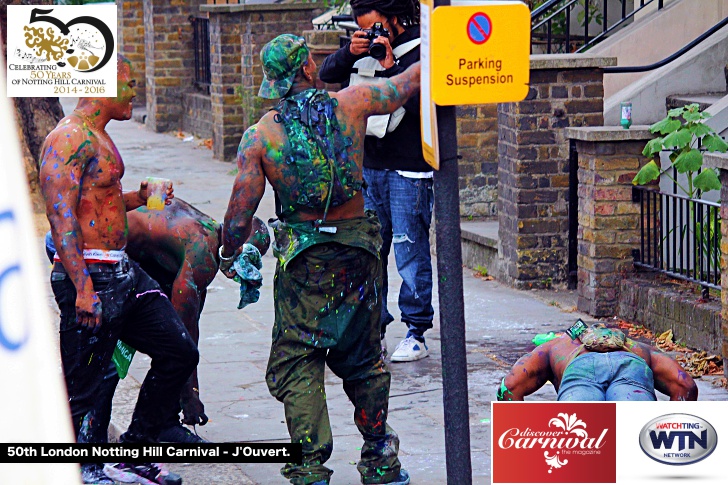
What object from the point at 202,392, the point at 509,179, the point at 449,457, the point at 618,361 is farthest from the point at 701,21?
the point at 449,457

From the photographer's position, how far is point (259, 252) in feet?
17.7

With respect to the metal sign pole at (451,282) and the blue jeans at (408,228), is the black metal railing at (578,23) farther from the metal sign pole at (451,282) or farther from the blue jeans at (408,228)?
the metal sign pole at (451,282)

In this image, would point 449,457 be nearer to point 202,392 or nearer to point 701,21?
point 202,392

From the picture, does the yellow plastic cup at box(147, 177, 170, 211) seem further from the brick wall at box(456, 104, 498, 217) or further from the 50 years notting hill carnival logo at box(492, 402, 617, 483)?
the brick wall at box(456, 104, 498, 217)

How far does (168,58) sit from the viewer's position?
19219 mm

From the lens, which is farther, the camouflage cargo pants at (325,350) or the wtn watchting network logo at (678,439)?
the camouflage cargo pants at (325,350)

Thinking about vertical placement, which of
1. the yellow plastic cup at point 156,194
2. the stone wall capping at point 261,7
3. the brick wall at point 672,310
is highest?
the stone wall capping at point 261,7

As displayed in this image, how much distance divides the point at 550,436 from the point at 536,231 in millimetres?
4950

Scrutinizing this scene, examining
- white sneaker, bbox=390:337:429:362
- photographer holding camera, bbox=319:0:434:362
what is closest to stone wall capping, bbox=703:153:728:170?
photographer holding camera, bbox=319:0:434:362

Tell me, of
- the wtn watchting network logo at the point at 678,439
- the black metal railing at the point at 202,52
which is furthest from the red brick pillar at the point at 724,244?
the black metal railing at the point at 202,52

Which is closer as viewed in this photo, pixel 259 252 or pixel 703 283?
pixel 259 252

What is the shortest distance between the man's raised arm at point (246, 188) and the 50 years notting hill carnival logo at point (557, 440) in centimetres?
144

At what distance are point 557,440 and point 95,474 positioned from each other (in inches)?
→ 86.7

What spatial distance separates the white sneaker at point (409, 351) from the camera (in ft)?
23.1
